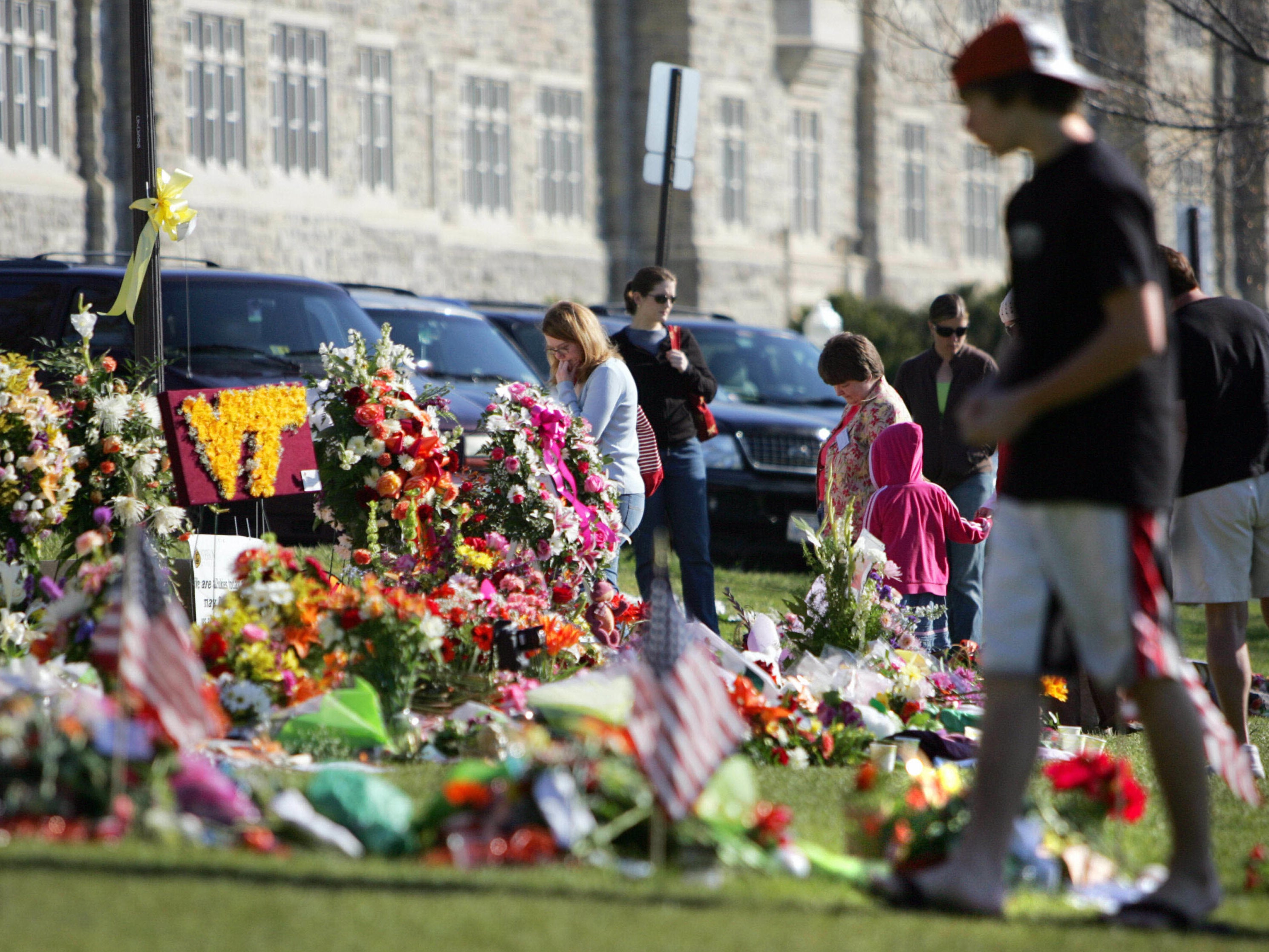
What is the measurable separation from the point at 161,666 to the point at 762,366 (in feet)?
32.9

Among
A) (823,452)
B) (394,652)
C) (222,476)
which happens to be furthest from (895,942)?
(823,452)

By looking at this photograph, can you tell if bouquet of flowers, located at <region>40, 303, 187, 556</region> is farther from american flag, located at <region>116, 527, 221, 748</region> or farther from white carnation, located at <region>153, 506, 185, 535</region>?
american flag, located at <region>116, 527, 221, 748</region>

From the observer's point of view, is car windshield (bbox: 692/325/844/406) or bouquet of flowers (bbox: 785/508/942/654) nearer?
bouquet of flowers (bbox: 785/508/942/654)

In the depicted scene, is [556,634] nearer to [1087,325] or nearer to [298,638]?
[298,638]

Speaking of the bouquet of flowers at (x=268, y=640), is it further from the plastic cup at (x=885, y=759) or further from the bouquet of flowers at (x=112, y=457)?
the plastic cup at (x=885, y=759)

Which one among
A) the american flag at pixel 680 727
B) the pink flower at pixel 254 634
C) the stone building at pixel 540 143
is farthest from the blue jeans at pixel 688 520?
the stone building at pixel 540 143

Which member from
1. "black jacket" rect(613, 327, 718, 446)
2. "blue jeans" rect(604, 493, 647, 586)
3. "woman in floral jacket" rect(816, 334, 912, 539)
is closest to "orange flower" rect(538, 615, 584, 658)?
"blue jeans" rect(604, 493, 647, 586)

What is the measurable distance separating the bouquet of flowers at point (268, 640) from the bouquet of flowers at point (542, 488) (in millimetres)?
1352

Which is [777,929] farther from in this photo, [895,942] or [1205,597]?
[1205,597]

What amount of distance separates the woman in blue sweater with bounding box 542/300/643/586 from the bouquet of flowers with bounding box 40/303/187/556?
1.80 metres

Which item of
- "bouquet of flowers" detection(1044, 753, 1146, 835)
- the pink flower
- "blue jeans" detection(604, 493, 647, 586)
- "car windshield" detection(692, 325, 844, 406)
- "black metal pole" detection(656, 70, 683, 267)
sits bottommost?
"bouquet of flowers" detection(1044, 753, 1146, 835)

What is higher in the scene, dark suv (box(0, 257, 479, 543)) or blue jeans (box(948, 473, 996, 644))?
dark suv (box(0, 257, 479, 543))

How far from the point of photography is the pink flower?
5281 millimetres

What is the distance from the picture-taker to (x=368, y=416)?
667 cm
